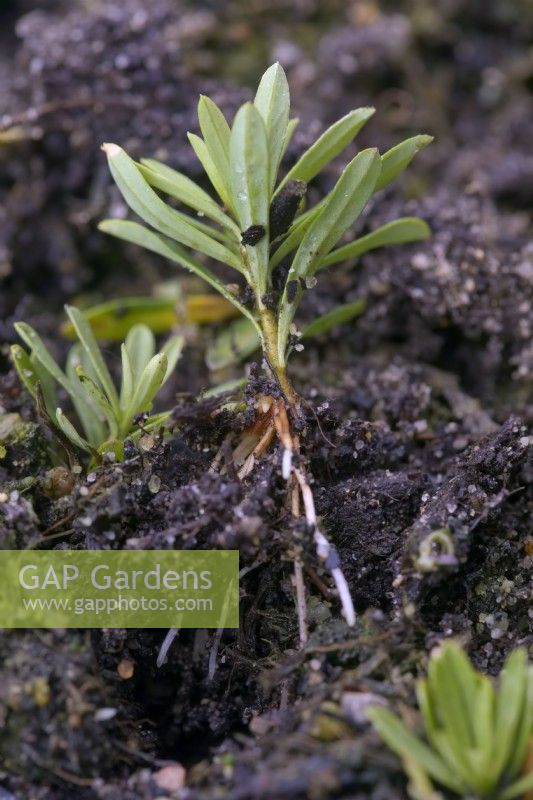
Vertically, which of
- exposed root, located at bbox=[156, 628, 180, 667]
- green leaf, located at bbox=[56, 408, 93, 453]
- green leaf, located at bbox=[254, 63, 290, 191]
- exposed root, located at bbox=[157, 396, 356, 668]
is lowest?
exposed root, located at bbox=[156, 628, 180, 667]

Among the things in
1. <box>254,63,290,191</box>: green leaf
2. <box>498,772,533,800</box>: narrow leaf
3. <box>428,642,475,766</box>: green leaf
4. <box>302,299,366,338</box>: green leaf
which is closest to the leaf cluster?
<box>254,63,290,191</box>: green leaf

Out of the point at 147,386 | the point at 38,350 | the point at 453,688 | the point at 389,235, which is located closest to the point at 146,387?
the point at 147,386

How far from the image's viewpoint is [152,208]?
5.47ft

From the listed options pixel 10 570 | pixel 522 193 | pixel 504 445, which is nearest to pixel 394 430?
pixel 504 445

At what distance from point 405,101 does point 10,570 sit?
235cm

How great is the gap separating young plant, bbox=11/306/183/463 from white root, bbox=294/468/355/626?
406 mm

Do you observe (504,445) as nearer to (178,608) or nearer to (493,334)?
(493,334)

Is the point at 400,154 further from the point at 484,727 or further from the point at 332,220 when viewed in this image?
the point at 484,727

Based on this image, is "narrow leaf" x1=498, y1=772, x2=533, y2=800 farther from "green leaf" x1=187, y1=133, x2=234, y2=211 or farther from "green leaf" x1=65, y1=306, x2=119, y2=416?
"green leaf" x1=187, y1=133, x2=234, y2=211

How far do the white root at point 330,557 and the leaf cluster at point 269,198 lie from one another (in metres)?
0.34

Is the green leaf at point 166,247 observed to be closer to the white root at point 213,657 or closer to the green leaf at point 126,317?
the green leaf at point 126,317

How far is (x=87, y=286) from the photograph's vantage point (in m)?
2.64

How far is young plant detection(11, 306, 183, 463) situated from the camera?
1.70 metres

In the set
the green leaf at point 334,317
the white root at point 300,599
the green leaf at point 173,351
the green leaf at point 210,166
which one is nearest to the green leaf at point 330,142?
the green leaf at point 210,166
